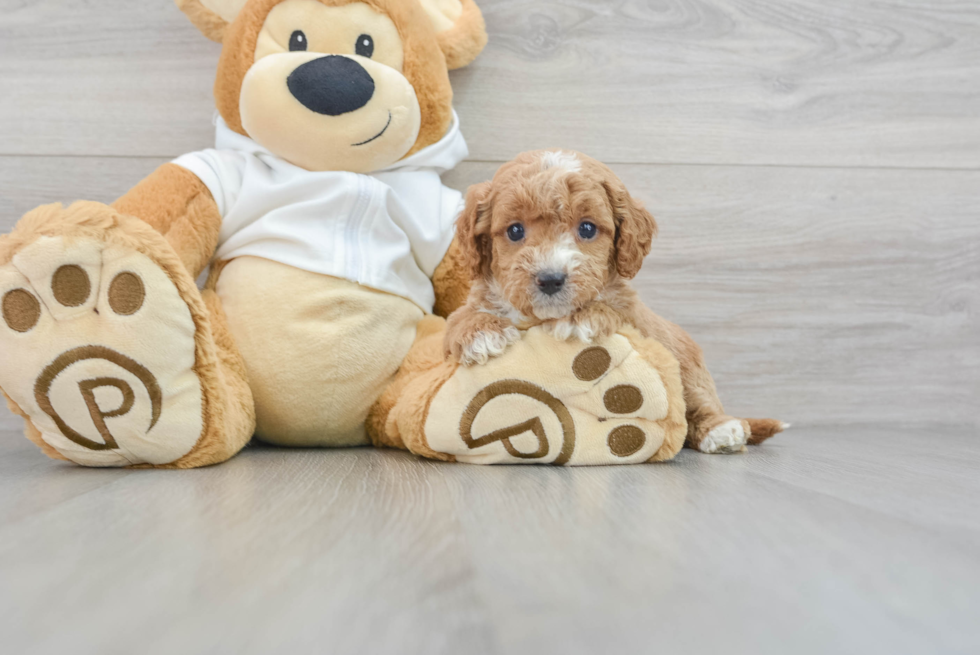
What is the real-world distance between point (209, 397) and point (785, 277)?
1.02m

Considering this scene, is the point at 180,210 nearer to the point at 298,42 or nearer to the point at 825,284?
the point at 298,42

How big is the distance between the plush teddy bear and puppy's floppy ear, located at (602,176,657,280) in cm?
33

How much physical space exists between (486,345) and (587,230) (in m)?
0.18

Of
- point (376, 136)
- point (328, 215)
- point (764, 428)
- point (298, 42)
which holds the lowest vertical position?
point (764, 428)

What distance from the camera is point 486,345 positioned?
0.81 meters

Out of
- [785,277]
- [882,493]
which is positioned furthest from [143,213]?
[785,277]

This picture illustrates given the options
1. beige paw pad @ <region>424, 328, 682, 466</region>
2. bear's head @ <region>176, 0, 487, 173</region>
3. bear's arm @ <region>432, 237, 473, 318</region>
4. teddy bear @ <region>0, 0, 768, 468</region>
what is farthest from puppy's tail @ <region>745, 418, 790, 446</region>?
bear's head @ <region>176, 0, 487, 173</region>

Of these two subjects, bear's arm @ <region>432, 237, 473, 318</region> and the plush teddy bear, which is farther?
bear's arm @ <region>432, 237, 473, 318</region>

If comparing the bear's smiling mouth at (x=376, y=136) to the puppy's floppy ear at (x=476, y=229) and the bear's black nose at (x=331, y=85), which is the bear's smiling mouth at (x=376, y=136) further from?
the puppy's floppy ear at (x=476, y=229)

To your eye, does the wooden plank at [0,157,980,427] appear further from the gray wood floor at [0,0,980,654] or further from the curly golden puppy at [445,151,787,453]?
the curly golden puppy at [445,151,787,453]

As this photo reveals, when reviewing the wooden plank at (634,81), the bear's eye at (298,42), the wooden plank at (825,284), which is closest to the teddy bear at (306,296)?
the bear's eye at (298,42)

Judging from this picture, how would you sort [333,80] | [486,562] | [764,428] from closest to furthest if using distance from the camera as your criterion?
[486,562], [333,80], [764,428]

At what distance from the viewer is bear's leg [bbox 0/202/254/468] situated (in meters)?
0.75

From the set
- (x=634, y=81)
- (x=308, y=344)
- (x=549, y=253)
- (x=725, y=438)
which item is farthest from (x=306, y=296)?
(x=634, y=81)
